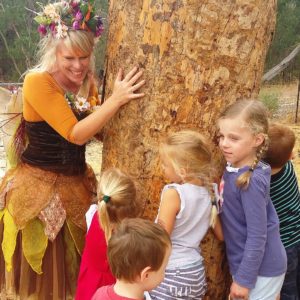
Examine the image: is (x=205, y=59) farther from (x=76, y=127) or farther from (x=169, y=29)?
(x=76, y=127)

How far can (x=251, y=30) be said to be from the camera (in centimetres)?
234

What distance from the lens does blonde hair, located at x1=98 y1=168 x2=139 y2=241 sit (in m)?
2.21

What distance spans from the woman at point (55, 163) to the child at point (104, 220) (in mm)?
325

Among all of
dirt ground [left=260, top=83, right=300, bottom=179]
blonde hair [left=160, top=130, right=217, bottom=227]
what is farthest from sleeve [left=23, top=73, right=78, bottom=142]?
dirt ground [left=260, top=83, right=300, bottom=179]

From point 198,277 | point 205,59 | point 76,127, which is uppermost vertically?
point 205,59

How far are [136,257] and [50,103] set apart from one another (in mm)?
961

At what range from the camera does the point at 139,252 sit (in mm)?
1882

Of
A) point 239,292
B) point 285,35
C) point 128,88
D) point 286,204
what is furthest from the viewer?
point 285,35

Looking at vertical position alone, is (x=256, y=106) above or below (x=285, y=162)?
above

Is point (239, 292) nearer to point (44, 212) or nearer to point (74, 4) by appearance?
point (44, 212)

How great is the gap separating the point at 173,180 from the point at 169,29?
2.11ft

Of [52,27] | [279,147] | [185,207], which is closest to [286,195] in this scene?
[279,147]

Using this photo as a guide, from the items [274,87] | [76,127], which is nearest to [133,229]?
[76,127]

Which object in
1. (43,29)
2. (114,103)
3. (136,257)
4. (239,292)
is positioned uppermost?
(43,29)
